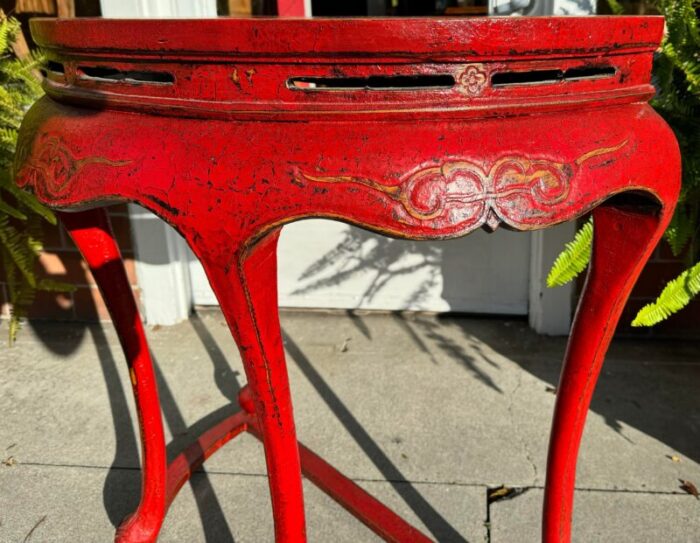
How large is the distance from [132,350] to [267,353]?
623 millimetres

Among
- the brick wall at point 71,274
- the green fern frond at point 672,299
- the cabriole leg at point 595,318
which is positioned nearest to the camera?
the cabriole leg at point 595,318

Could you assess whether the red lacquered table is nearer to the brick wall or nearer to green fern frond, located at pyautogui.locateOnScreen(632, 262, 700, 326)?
green fern frond, located at pyautogui.locateOnScreen(632, 262, 700, 326)

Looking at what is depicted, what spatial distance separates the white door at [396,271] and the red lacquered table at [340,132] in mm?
1789

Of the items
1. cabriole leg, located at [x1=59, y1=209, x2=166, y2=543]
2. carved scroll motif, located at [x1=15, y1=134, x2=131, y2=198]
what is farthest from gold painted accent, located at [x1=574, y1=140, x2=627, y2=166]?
cabriole leg, located at [x1=59, y1=209, x2=166, y2=543]

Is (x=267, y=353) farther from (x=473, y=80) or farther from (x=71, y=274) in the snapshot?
(x=71, y=274)

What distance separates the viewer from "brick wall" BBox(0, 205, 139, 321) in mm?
2705

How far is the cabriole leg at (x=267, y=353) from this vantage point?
86 centimetres

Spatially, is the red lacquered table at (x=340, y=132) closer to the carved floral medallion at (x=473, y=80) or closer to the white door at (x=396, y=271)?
the carved floral medallion at (x=473, y=80)

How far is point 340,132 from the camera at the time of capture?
2.60ft

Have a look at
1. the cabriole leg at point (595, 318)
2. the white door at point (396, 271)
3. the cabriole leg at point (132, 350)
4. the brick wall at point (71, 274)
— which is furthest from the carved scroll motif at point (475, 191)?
the brick wall at point (71, 274)

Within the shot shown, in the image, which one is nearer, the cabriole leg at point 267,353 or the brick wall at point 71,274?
the cabriole leg at point 267,353

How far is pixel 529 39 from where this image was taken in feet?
2.51

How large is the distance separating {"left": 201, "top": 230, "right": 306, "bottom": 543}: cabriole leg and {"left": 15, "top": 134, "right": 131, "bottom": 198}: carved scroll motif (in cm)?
19

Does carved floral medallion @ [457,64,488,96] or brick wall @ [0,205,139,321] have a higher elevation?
carved floral medallion @ [457,64,488,96]
